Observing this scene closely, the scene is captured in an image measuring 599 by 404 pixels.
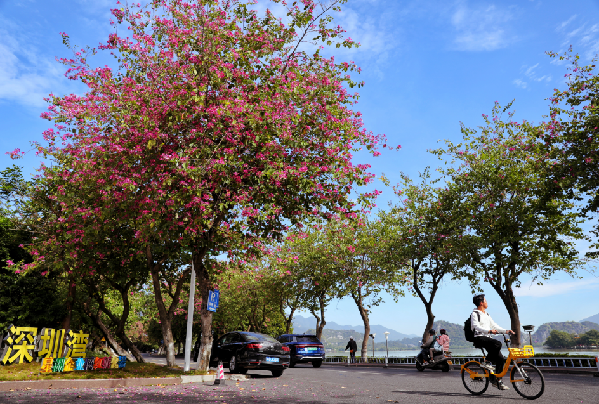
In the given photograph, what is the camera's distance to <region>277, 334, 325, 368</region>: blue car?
2419 cm

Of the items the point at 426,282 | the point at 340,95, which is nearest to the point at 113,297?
the point at 426,282

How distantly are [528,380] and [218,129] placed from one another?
9100mm

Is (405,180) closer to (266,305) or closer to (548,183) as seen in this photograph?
(548,183)

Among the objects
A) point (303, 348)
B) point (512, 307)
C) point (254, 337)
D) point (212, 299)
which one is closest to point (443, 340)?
point (512, 307)

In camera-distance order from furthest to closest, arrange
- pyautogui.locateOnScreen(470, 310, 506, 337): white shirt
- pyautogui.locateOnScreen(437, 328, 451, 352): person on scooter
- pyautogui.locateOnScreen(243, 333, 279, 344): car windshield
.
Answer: pyautogui.locateOnScreen(437, 328, 451, 352): person on scooter, pyautogui.locateOnScreen(243, 333, 279, 344): car windshield, pyautogui.locateOnScreen(470, 310, 506, 337): white shirt

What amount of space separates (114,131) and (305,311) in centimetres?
3196

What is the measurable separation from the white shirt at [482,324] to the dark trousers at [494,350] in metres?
0.13

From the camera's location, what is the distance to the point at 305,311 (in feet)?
139

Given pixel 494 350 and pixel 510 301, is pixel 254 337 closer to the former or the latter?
pixel 494 350

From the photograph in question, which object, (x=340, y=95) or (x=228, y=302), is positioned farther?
(x=228, y=302)

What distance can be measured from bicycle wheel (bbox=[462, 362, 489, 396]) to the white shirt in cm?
89

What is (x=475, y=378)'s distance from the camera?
30.8ft

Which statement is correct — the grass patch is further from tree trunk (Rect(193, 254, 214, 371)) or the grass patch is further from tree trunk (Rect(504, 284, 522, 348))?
tree trunk (Rect(504, 284, 522, 348))

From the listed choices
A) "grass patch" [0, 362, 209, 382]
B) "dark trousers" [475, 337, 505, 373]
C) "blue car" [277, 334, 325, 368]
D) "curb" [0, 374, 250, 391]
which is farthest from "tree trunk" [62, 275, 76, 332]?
"dark trousers" [475, 337, 505, 373]
